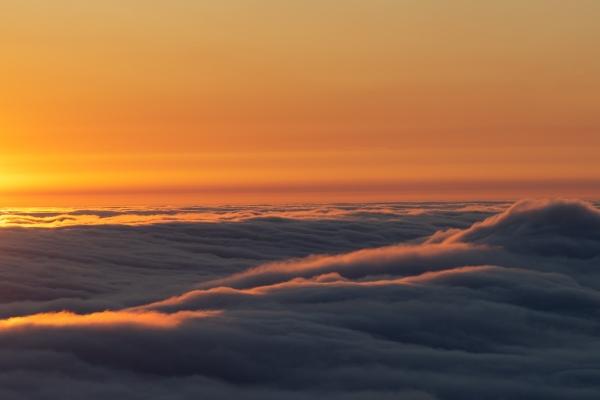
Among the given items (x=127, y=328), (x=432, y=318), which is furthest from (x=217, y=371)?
(x=432, y=318)

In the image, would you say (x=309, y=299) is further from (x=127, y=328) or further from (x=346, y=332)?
(x=127, y=328)

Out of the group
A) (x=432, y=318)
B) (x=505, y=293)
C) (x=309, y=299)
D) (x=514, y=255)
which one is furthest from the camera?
(x=514, y=255)

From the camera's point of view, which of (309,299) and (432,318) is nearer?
(432,318)

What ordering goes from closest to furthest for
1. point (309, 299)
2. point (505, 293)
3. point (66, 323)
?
point (66, 323), point (309, 299), point (505, 293)

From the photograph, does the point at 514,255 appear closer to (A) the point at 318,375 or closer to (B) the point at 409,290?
(B) the point at 409,290

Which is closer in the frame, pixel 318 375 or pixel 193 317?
pixel 318 375

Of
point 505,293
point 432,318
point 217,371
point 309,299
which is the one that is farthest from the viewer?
point 505,293

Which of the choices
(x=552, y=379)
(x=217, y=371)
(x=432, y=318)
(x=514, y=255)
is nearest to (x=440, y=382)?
(x=552, y=379)

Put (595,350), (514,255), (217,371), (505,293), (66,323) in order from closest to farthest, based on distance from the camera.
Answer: (217,371) → (595,350) → (66,323) → (505,293) → (514,255)
